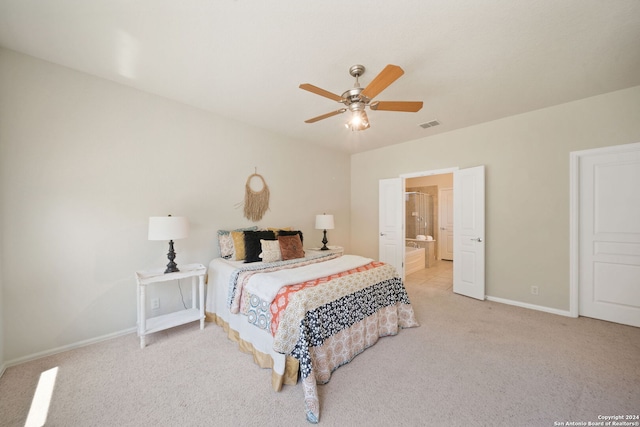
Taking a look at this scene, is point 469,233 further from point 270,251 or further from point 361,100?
point 270,251

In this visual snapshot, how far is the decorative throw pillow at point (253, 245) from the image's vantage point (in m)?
3.03

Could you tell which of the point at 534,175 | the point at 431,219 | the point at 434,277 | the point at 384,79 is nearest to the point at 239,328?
the point at 384,79

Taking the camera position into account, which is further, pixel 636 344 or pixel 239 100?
pixel 239 100

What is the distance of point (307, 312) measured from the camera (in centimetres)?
189

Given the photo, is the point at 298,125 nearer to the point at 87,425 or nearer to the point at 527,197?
the point at 527,197

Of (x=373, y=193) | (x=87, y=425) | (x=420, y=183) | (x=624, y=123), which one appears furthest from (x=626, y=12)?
(x=420, y=183)

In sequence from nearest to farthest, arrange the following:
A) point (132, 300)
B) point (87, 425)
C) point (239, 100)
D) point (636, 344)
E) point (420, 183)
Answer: point (87, 425)
point (636, 344)
point (132, 300)
point (239, 100)
point (420, 183)

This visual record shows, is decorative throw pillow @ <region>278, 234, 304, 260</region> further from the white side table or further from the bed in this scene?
the white side table

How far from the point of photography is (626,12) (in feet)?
5.49

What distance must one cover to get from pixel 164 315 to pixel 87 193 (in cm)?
148

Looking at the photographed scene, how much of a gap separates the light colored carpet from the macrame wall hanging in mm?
1637

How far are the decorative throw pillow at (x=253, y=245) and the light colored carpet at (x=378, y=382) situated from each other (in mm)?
882

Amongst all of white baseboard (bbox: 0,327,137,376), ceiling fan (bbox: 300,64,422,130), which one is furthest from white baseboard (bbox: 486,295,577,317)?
white baseboard (bbox: 0,327,137,376)

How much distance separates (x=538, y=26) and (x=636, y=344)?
3.07m
